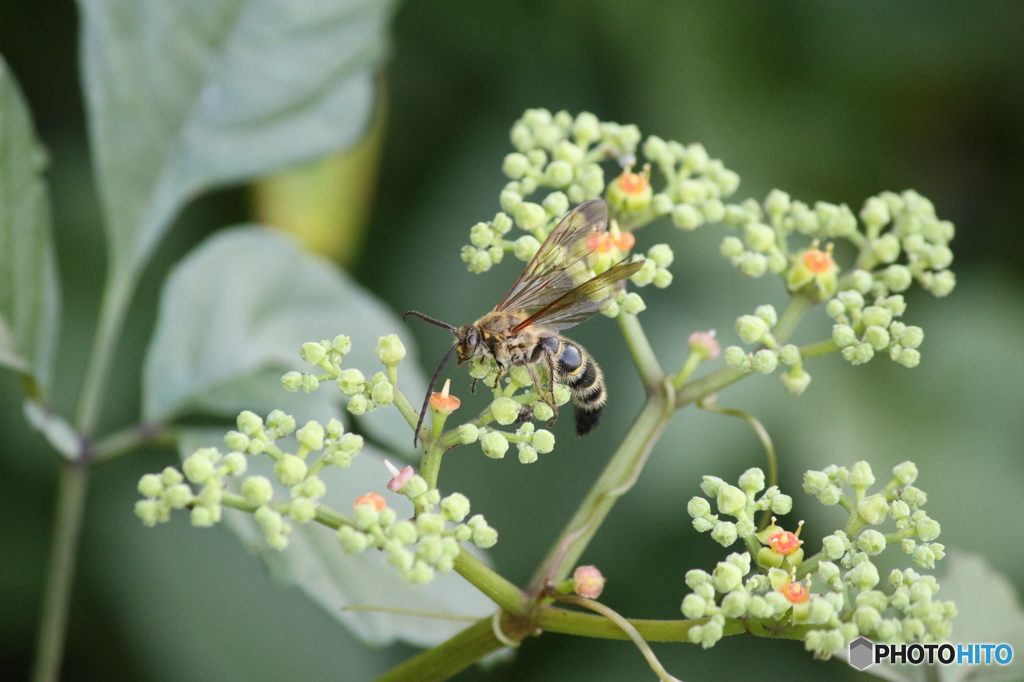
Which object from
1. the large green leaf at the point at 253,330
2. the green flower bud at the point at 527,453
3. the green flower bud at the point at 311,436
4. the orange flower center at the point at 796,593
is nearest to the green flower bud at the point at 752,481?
the orange flower center at the point at 796,593

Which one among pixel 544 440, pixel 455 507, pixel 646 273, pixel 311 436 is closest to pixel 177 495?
pixel 311 436

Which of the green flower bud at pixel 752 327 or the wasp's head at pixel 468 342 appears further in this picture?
the wasp's head at pixel 468 342

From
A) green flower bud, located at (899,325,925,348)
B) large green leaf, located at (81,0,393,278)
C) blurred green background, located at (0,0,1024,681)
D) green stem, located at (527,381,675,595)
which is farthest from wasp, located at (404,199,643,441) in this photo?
blurred green background, located at (0,0,1024,681)

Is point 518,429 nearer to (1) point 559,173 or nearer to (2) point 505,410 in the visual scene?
(2) point 505,410

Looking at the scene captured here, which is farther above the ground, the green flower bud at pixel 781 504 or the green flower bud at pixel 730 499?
the green flower bud at pixel 781 504

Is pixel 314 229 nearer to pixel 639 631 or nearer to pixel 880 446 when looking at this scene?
pixel 880 446

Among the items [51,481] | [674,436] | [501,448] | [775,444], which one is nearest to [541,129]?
[501,448]

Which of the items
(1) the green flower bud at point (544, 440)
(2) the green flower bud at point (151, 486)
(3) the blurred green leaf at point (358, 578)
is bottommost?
(3) the blurred green leaf at point (358, 578)

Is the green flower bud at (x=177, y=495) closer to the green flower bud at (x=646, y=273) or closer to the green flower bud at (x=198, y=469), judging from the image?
the green flower bud at (x=198, y=469)
